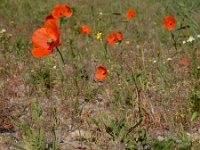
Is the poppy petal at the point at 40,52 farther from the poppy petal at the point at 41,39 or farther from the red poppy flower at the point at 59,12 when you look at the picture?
the red poppy flower at the point at 59,12

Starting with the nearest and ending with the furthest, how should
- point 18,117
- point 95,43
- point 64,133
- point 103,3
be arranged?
point 64,133 < point 18,117 < point 95,43 < point 103,3

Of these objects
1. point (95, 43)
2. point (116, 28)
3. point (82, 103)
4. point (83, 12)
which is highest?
point (83, 12)

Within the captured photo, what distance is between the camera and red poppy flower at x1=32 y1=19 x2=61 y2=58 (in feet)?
7.87

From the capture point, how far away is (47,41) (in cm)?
248

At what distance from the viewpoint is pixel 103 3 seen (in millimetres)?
9039

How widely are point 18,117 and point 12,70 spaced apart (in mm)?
1058

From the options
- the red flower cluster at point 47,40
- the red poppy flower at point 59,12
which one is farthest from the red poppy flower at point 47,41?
the red poppy flower at point 59,12

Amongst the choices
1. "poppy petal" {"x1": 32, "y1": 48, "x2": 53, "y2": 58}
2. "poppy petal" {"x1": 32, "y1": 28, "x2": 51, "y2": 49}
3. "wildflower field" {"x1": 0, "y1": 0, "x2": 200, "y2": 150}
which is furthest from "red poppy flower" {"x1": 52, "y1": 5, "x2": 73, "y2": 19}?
"poppy petal" {"x1": 32, "y1": 48, "x2": 53, "y2": 58}

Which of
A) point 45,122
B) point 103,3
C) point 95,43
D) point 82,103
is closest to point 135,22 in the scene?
point 95,43

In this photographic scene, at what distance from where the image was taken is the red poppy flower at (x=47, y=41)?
240 cm

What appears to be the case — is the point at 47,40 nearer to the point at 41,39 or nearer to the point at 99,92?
the point at 41,39

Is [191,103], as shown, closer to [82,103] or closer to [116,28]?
[82,103]

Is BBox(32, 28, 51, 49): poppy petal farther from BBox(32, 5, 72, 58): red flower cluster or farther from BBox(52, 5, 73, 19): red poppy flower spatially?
BBox(52, 5, 73, 19): red poppy flower

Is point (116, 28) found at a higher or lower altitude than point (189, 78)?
higher
